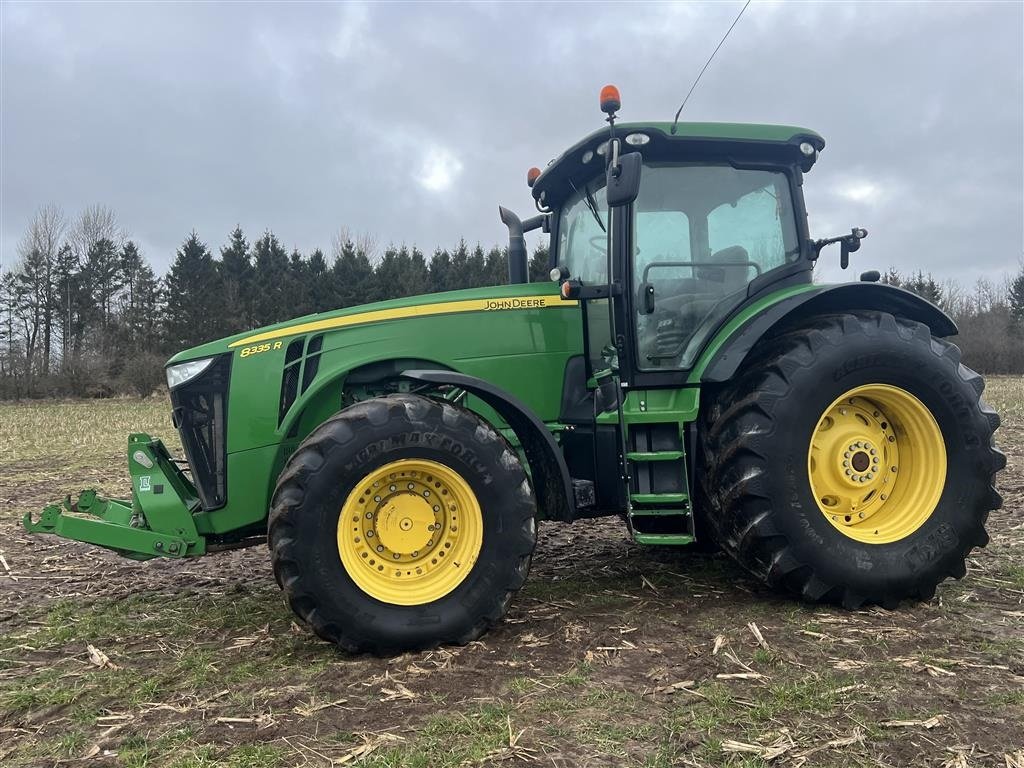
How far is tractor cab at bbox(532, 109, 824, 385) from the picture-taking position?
159 inches

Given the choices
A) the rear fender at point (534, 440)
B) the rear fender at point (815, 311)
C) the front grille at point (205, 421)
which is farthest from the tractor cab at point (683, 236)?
the front grille at point (205, 421)

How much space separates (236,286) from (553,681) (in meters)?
45.9

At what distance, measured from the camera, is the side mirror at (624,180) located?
11.7 ft

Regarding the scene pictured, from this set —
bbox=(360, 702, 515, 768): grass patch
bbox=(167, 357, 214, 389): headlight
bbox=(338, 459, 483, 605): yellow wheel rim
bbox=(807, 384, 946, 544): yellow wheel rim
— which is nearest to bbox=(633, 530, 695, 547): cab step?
bbox=(807, 384, 946, 544): yellow wheel rim

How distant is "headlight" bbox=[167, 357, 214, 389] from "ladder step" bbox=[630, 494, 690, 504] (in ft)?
7.77

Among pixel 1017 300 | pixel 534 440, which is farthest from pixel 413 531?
pixel 1017 300

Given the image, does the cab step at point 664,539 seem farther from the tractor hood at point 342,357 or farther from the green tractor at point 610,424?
the tractor hood at point 342,357

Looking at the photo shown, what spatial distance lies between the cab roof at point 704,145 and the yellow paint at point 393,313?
93 cm

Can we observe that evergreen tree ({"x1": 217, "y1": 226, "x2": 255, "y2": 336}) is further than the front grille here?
Yes

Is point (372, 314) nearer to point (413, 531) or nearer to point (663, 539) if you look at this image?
point (413, 531)

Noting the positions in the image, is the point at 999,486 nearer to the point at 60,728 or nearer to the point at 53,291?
the point at 60,728

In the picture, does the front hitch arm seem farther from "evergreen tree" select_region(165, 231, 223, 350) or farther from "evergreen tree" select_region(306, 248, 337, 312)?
"evergreen tree" select_region(306, 248, 337, 312)

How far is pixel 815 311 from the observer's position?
13.6ft

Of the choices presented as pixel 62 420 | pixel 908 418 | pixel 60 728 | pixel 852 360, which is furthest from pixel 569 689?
pixel 62 420
